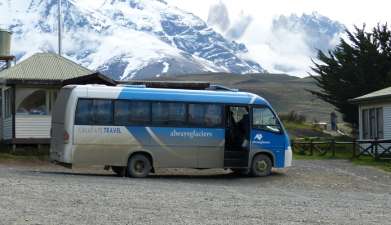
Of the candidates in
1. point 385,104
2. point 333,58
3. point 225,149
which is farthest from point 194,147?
point 333,58

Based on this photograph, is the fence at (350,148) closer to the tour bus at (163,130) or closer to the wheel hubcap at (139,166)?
the tour bus at (163,130)

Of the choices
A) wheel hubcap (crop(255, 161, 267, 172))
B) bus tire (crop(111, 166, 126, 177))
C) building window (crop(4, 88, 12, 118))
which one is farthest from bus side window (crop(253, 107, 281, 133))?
building window (crop(4, 88, 12, 118))

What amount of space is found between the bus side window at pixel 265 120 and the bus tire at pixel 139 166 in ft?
11.6

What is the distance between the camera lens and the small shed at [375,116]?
1325 inches

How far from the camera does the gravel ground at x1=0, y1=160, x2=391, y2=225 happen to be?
1231cm

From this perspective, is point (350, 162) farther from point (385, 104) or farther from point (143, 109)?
point (143, 109)

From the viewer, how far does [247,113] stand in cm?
2319

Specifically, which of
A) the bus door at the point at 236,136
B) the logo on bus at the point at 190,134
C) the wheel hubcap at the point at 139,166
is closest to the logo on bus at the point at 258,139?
the bus door at the point at 236,136

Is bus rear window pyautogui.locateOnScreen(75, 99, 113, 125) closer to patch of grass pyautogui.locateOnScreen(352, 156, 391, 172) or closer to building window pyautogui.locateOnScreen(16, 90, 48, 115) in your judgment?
building window pyautogui.locateOnScreen(16, 90, 48, 115)

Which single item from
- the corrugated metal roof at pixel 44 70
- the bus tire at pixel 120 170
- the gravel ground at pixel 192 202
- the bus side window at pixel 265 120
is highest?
the corrugated metal roof at pixel 44 70

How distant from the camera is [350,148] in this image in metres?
40.3

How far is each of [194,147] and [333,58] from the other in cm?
3372

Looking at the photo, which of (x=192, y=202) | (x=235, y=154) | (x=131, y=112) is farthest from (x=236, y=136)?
(x=192, y=202)

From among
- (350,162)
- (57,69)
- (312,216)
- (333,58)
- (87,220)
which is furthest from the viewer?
(333,58)
